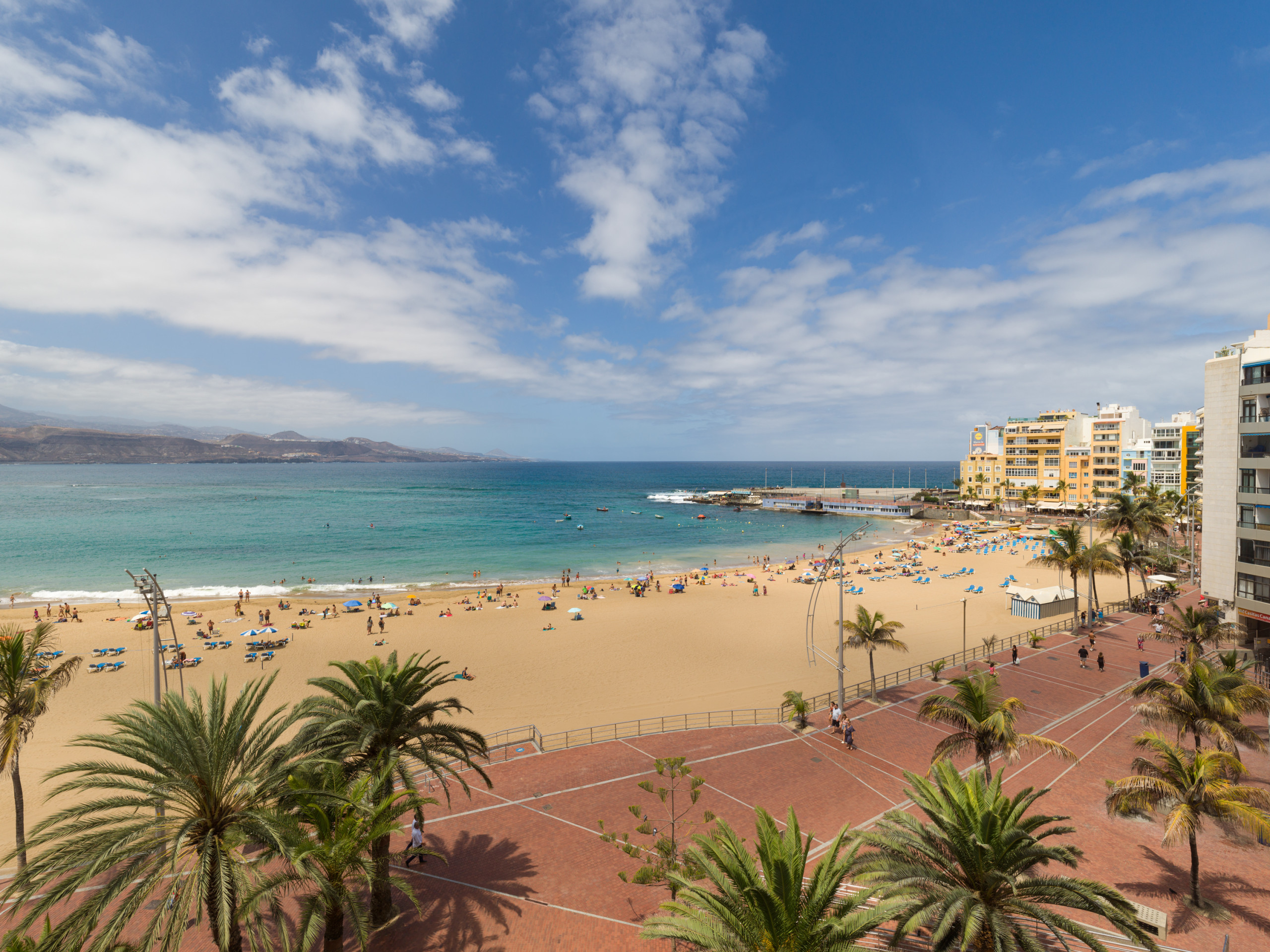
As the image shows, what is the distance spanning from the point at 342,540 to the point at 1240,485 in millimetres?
95306

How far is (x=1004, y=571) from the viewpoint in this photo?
59.7 meters

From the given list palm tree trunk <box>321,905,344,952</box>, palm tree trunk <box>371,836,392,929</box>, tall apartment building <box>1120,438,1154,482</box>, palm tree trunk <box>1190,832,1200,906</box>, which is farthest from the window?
tall apartment building <box>1120,438,1154,482</box>

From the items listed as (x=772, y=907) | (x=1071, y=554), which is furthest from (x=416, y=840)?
(x=1071, y=554)

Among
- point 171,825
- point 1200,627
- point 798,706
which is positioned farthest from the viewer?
point 1200,627

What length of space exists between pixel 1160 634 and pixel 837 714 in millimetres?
19463

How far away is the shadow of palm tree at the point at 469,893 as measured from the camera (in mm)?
11789

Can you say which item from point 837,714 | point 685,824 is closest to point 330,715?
point 685,824

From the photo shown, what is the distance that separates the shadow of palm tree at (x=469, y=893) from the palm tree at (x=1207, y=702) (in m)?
17.8

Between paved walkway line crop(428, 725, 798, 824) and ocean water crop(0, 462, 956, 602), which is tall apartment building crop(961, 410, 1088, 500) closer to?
ocean water crop(0, 462, 956, 602)

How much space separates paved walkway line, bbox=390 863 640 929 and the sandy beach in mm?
9662

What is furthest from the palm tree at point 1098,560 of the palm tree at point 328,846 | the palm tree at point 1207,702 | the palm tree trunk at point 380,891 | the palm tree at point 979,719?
the palm tree trunk at point 380,891

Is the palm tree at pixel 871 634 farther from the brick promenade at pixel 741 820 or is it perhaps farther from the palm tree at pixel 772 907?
the palm tree at pixel 772 907

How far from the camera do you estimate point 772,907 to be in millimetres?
7773

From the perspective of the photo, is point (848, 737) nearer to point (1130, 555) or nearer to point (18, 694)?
point (18, 694)
